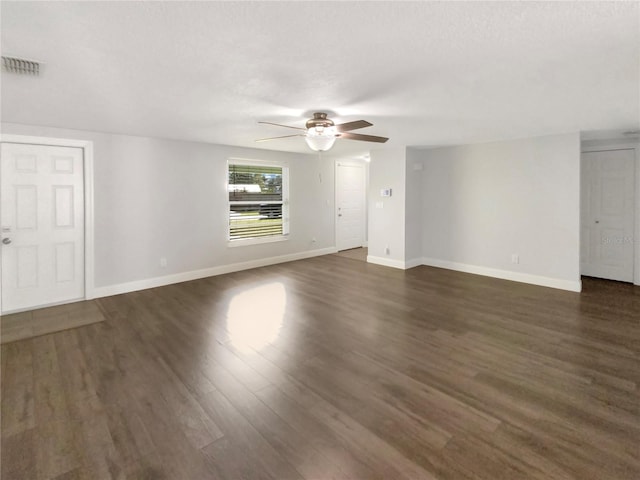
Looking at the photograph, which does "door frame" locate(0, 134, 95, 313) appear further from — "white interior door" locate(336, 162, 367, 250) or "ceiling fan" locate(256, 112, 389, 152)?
"white interior door" locate(336, 162, 367, 250)

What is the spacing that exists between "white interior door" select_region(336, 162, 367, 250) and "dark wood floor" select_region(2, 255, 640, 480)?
4.04 meters

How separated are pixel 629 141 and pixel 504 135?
6.52 ft

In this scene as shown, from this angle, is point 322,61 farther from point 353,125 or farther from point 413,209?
point 413,209

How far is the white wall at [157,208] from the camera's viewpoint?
466 cm

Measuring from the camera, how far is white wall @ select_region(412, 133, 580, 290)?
483 centimetres

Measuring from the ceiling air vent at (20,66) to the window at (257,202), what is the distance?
370 centimetres

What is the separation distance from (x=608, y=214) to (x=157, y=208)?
288 inches

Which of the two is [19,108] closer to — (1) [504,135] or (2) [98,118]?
(2) [98,118]

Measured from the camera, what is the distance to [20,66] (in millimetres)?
2271

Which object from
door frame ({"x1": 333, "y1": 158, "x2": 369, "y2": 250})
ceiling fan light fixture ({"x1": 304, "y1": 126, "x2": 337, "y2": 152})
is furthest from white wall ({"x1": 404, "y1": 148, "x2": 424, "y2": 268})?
ceiling fan light fixture ({"x1": 304, "y1": 126, "x2": 337, "y2": 152})

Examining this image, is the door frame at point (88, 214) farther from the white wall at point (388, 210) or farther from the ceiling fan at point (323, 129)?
the white wall at point (388, 210)

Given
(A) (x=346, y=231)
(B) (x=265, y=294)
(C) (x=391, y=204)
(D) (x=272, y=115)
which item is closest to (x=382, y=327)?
(B) (x=265, y=294)

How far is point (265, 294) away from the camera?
15.7 ft

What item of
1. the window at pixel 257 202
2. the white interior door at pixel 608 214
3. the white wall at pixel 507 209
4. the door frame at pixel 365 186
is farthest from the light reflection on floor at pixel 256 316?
the white interior door at pixel 608 214
